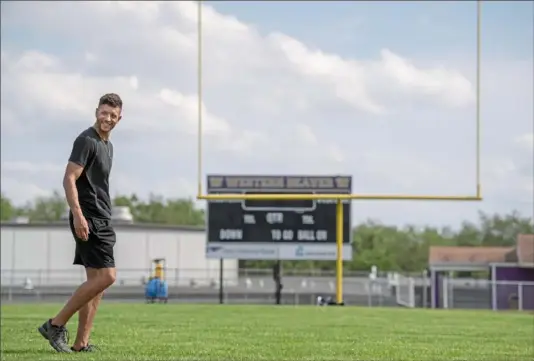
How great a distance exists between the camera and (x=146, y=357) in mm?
6582

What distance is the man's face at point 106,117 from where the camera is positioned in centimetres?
662

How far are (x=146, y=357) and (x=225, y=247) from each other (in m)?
19.6

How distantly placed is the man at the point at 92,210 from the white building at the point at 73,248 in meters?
34.2

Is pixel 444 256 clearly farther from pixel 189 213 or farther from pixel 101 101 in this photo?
pixel 189 213

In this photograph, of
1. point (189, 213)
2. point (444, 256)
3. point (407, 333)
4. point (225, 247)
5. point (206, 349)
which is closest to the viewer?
point (206, 349)

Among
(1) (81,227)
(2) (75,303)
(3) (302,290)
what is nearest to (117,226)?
(3) (302,290)

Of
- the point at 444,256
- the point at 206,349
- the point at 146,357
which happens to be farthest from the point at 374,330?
the point at 444,256

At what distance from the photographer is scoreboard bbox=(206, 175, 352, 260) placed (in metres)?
25.1

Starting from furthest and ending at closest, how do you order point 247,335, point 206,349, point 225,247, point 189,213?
1. point 189,213
2. point 225,247
3. point 247,335
4. point 206,349

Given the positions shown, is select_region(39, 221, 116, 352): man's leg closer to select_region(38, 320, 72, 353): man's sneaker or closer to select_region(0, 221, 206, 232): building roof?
select_region(38, 320, 72, 353): man's sneaker

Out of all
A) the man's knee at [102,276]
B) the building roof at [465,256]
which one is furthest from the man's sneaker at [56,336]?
the building roof at [465,256]

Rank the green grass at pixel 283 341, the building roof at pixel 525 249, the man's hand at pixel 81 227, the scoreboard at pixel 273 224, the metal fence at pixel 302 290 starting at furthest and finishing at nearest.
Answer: the building roof at pixel 525 249, the metal fence at pixel 302 290, the scoreboard at pixel 273 224, the green grass at pixel 283 341, the man's hand at pixel 81 227

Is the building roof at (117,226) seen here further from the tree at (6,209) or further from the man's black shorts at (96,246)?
the man's black shorts at (96,246)

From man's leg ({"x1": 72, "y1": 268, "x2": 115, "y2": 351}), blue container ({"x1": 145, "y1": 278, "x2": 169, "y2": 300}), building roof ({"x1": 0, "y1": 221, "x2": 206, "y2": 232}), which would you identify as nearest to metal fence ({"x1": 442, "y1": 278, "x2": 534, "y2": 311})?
blue container ({"x1": 145, "y1": 278, "x2": 169, "y2": 300})
